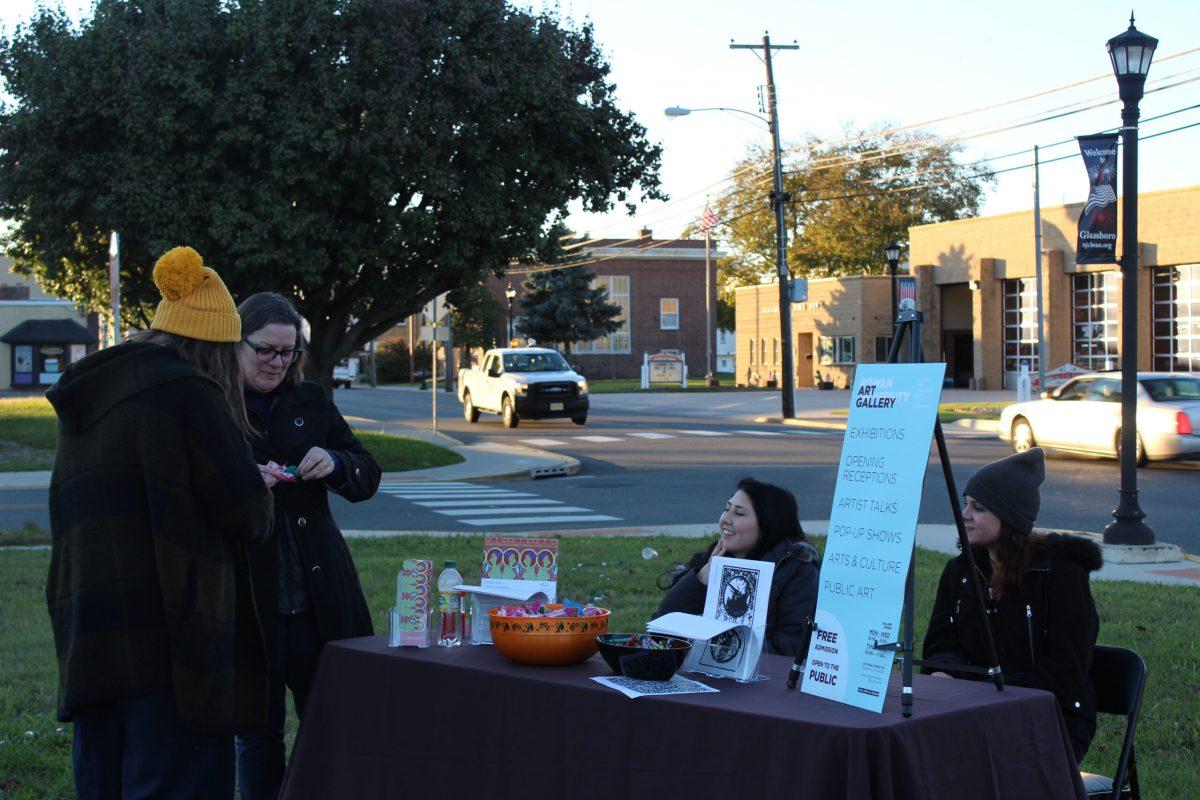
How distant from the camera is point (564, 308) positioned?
72.7 meters

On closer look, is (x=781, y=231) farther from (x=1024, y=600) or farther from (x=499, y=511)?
(x=1024, y=600)

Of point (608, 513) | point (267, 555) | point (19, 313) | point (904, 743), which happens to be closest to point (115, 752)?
point (267, 555)

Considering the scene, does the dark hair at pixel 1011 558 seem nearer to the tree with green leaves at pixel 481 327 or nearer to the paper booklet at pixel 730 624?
the paper booklet at pixel 730 624

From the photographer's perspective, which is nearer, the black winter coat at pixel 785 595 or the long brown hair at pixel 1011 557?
the long brown hair at pixel 1011 557

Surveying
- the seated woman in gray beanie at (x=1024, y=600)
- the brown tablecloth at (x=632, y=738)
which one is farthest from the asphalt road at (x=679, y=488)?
the brown tablecloth at (x=632, y=738)

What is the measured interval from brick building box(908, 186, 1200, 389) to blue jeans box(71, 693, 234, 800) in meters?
37.6

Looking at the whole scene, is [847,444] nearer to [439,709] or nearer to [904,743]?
[904,743]

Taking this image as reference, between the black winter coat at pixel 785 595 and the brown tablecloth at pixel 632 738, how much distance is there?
38 centimetres

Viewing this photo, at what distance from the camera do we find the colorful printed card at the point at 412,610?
439cm

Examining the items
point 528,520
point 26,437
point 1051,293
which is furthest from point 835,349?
point 528,520

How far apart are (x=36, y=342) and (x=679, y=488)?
57451 mm

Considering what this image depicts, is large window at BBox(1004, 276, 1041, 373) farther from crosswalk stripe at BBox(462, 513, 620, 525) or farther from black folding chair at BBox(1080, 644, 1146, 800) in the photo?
black folding chair at BBox(1080, 644, 1146, 800)

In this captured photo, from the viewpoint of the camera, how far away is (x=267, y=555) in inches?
170

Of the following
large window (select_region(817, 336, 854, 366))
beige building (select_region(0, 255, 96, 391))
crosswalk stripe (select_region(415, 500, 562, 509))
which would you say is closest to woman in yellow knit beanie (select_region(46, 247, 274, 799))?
crosswalk stripe (select_region(415, 500, 562, 509))
